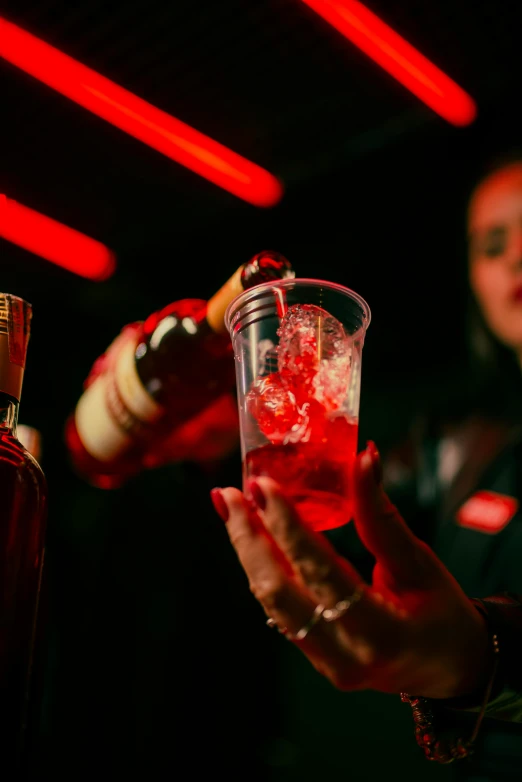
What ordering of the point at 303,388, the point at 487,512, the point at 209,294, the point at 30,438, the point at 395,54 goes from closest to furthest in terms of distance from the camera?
the point at 303,388, the point at 30,438, the point at 395,54, the point at 487,512, the point at 209,294

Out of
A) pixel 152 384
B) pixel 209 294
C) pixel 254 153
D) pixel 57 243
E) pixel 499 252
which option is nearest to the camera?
pixel 152 384

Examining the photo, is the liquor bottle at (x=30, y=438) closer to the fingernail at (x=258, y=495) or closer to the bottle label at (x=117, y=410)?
the bottle label at (x=117, y=410)

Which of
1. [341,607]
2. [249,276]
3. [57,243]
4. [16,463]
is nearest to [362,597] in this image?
[341,607]

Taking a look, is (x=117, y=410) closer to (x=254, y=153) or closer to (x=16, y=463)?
(x=16, y=463)

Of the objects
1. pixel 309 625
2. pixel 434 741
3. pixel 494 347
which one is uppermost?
pixel 494 347

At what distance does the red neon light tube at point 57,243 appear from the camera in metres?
2.28

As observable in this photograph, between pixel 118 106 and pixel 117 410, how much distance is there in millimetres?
910

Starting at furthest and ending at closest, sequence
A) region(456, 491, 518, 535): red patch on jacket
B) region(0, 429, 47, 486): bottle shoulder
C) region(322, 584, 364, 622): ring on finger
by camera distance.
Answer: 1. region(456, 491, 518, 535): red patch on jacket
2. region(0, 429, 47, 486): bottle shoulder
3. region(322, 584, 364, 622): ring on finger

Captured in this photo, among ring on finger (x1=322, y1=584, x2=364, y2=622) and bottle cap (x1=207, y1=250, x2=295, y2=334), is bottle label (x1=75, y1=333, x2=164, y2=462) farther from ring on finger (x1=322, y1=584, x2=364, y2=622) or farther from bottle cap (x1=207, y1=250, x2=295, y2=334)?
ring on finger (x1=322, y1=584, x2=364, y2=622)

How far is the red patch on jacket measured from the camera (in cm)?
189

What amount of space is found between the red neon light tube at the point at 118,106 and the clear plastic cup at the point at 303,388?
101 cm

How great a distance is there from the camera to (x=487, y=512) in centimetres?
195

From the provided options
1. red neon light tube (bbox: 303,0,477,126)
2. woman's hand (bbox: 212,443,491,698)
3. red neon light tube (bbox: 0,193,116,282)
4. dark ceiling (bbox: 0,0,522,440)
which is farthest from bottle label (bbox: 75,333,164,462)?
red neon light tube (bbox: 0,193,116,282)

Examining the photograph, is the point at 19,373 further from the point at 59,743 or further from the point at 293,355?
the point at 59,743
